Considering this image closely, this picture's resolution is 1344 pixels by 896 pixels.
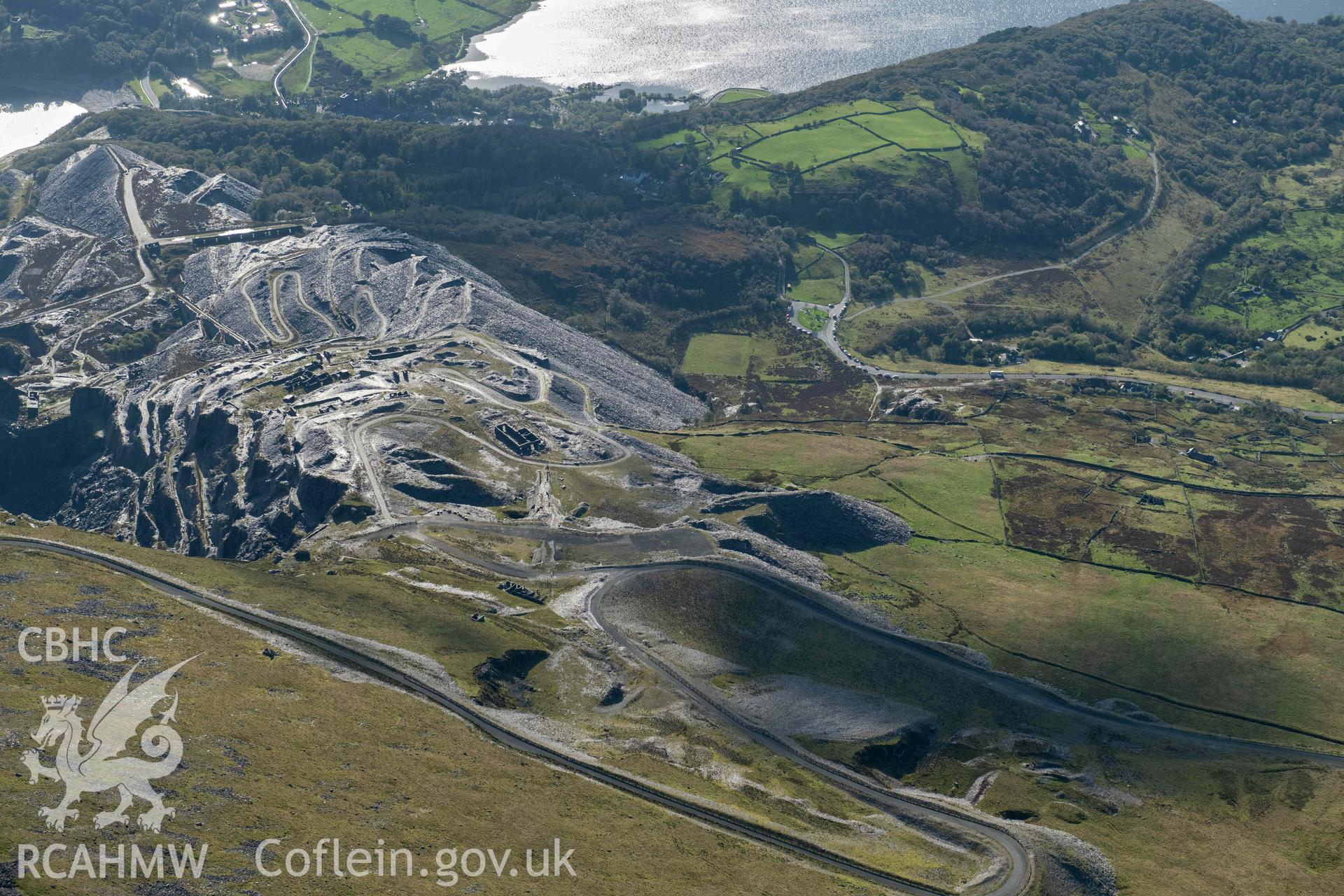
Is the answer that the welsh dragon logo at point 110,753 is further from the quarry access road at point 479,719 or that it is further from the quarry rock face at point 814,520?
the quarry rock face at point 814,520

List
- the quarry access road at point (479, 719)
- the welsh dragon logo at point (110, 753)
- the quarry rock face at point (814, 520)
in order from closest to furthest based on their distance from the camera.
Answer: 1. the welsh dragon logo at point (110, 753)
2. the quarry access road at point (479, 719)
3. the quarry rock face at point (814, 520)

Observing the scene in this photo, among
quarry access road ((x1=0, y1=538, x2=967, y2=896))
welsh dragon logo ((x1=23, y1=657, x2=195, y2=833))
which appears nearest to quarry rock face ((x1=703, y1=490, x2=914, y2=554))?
quarry access road ((x1=0, y1=538, x2=967, y2=896))

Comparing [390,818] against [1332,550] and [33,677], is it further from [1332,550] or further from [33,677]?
[1332,550]

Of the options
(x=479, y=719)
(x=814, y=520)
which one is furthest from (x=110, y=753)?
(x=814, y=520)

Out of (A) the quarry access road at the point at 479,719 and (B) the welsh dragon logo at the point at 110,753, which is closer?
(B) the welsh dragon logo at the point at 110,753

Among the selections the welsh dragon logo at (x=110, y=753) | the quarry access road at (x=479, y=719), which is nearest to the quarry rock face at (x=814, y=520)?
the quarry access road at (x=479, y=719)

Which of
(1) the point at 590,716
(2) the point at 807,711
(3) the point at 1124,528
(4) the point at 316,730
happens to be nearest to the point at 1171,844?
(2) the point at 807,711

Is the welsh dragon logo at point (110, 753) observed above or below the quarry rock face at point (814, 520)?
above
